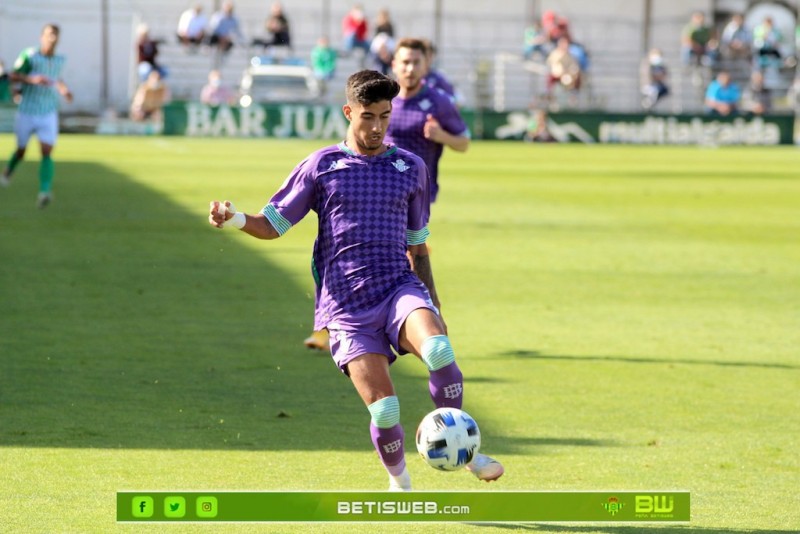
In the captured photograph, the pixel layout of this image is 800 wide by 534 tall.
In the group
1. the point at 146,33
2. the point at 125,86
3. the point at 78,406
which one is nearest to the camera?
the point at 78,406

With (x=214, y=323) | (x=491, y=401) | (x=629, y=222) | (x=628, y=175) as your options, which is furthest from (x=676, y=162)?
(x=491, y=401)

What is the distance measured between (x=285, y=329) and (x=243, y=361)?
1.48 metres

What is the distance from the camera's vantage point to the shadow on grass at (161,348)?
8752 mm

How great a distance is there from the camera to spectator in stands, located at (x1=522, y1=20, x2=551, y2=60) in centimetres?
4797

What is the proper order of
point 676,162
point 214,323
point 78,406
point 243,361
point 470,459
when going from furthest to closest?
point 676,162, point 214,323, point 243,361, point 78,406, point 470,459

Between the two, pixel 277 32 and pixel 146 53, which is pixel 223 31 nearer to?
pixel 277 32

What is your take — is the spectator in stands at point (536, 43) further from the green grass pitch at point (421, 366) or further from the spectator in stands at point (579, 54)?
the green grass pitch at point (421, 366)

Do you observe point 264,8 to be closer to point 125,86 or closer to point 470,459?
point 125,86

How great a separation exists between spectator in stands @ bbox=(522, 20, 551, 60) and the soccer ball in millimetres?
42275

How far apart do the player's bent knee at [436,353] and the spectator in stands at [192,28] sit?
132 feet

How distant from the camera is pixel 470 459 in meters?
6.45

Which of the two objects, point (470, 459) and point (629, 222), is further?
point (629, 222)

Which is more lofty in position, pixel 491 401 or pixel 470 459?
pixel 470 459

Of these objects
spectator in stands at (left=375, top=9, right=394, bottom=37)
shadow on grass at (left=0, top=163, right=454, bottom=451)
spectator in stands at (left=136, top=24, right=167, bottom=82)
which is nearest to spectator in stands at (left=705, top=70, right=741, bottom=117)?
spectator in stands at (left=375, top=9, right=394, bottom=37)
